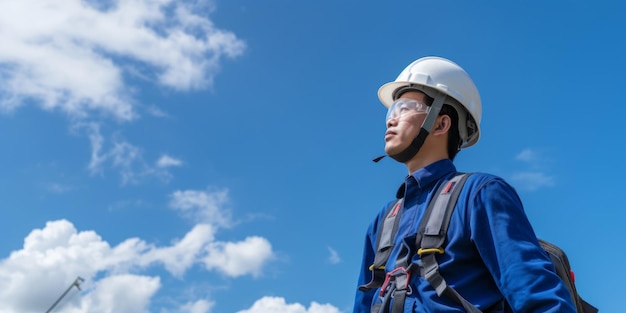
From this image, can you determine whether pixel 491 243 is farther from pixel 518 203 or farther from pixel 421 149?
pixel 421 149

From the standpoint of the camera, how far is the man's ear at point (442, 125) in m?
4.88

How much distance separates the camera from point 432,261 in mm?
3828

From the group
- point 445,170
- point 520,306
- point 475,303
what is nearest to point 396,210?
point 445,170

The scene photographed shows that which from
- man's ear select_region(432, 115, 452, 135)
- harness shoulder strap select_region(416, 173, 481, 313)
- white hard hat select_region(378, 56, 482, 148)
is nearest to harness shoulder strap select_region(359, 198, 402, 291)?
harness shoulder strap select_region(416, 173, 481, 313)

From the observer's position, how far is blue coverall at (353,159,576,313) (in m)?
3.33

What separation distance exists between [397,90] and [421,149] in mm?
954

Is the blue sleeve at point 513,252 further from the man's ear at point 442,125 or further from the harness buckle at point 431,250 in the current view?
the man's ear at point 442,125

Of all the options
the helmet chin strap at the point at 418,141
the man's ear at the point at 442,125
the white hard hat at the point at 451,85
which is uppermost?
the white hard hat at the point at 451,85

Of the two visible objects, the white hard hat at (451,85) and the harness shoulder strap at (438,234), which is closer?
the harness shoulder strap at (438,234)

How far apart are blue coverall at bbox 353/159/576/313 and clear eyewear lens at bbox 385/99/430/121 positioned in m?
0.94

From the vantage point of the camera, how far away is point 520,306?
3.31m

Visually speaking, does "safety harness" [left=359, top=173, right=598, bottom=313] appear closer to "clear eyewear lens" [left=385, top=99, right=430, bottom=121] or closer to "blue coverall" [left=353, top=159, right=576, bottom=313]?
"blue coverall" [left=353, top=159, right=576, bottom=313]

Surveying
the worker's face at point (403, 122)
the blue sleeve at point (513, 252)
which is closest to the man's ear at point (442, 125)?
the worker's face at point (403, 122)

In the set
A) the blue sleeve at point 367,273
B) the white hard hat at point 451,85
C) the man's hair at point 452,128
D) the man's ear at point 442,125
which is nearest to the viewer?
the blue sleeve at point 367,273
